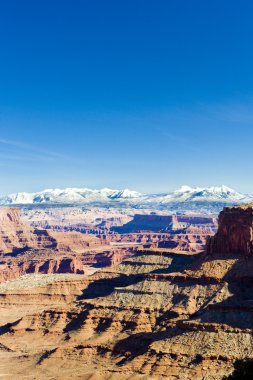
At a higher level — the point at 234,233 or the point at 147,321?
the point at 234,233

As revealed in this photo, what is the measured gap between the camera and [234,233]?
12675cm

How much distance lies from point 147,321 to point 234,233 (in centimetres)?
3259

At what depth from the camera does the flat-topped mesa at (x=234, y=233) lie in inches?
4857

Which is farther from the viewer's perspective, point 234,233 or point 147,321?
point 234,233

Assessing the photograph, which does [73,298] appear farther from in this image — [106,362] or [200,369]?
[200,369]

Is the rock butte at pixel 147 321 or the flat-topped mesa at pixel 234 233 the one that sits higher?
the flat-topped mesa at pixel 234 233

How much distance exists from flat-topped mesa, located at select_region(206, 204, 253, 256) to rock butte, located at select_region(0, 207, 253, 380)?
255 mm

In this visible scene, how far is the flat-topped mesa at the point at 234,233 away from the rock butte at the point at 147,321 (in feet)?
0.84

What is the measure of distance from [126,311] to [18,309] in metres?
46.7

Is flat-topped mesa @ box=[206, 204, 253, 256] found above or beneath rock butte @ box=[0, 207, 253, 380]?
above

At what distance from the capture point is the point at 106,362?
98.4 m

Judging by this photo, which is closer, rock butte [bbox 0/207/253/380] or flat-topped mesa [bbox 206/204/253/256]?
rock butte [bbox 0/207/253/380]

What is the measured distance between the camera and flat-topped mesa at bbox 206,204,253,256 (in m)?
123

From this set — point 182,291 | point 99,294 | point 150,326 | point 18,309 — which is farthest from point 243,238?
point 18,309
